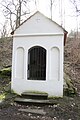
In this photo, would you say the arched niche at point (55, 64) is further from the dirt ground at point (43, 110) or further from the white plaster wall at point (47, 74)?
the dirt ground at point (43, 110)

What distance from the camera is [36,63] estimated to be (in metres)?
8.09

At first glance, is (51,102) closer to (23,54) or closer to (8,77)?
(23,54)

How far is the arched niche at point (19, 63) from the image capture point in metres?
7.85

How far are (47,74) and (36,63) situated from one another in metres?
0.86

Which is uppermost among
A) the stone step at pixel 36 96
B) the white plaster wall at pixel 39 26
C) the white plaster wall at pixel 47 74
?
the white plaster wall at pixel 39 26

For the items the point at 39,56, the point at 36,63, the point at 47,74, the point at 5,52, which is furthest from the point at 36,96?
the point at 5,52

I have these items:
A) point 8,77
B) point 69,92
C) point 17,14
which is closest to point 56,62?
point 69,92

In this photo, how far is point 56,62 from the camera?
7.52 m

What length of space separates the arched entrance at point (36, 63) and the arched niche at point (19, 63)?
31 centimetres

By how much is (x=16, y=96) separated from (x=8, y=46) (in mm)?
9759

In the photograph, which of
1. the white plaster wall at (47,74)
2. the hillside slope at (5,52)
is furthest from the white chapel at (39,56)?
the hillside slope at (5,52)

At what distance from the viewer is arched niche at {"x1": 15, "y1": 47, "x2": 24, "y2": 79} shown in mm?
7852

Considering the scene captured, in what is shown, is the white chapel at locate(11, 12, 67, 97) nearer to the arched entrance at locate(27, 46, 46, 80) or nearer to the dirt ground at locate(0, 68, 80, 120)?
the arched entrance at locate(27, 46, 46, 80)

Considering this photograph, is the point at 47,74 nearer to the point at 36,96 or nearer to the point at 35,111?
the point at 36,96
